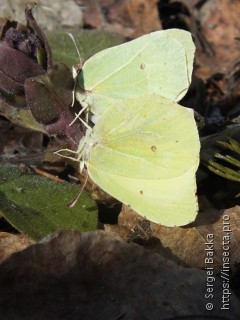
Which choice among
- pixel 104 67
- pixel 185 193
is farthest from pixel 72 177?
pixel 185 193

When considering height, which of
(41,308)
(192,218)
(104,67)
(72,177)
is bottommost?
(72,177)

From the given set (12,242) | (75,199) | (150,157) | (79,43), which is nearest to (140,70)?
(150,157)

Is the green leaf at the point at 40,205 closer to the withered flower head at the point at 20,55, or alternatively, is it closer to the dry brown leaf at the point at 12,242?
the dry brown leaf at the point at 12,242

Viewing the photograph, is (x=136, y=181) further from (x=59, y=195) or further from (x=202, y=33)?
(x=202, y=33)

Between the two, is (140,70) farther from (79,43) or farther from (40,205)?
(79,43)

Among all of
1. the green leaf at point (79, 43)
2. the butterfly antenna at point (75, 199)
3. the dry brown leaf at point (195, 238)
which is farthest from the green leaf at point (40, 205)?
the green leaf at point (79, 43)

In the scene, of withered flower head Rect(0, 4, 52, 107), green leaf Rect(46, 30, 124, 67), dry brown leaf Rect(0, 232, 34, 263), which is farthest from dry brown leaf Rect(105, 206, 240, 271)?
green leaf Rect(46, 30, 124, 67)

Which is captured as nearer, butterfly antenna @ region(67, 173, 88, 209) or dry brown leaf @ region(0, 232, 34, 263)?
dry brown leaf @ region(0, 232, 34, 263)

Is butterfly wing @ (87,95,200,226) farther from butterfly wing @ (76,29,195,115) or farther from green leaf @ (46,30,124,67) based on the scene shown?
green leaf @ (46,30,124,67)
